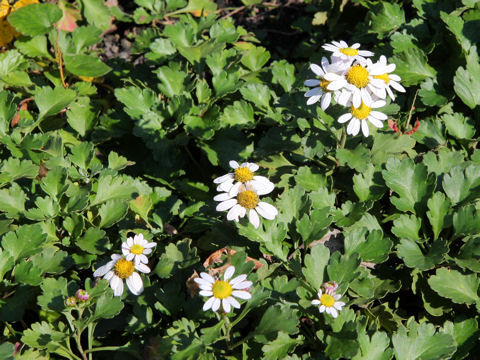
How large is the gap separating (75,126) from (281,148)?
130 centimetres

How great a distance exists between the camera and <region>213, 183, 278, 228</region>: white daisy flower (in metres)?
2.46

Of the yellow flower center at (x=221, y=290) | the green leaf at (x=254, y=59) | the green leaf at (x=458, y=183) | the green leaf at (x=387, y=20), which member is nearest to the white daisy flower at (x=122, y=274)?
the yellow flower center at (x=221, y=290)

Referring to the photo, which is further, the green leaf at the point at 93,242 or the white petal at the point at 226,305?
the green leaf at the point at 93,242

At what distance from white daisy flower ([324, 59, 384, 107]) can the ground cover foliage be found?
0.79 ft

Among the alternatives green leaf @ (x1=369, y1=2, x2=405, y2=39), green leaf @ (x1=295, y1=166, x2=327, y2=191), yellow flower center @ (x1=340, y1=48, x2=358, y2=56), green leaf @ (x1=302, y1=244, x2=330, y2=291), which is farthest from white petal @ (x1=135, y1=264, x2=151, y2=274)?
green leaf @ (x1=369, y1=2, x2=405, y2=39)

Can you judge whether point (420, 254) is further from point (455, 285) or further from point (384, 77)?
point (384, 77)

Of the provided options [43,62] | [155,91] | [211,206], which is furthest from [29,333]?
[43,62]

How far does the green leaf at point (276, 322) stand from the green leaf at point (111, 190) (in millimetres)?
1067

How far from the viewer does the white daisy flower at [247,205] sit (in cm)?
246

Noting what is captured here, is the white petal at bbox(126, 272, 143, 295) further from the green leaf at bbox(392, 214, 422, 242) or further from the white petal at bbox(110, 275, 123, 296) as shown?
the green leaf at bbox(392, 214, 422, 242)

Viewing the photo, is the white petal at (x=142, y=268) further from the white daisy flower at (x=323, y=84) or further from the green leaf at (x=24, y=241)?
the white daisy flower at (x=323, y=84)

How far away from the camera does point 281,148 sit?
121 inches

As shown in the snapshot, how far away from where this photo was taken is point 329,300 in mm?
2270

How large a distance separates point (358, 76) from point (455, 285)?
1.05 metres
